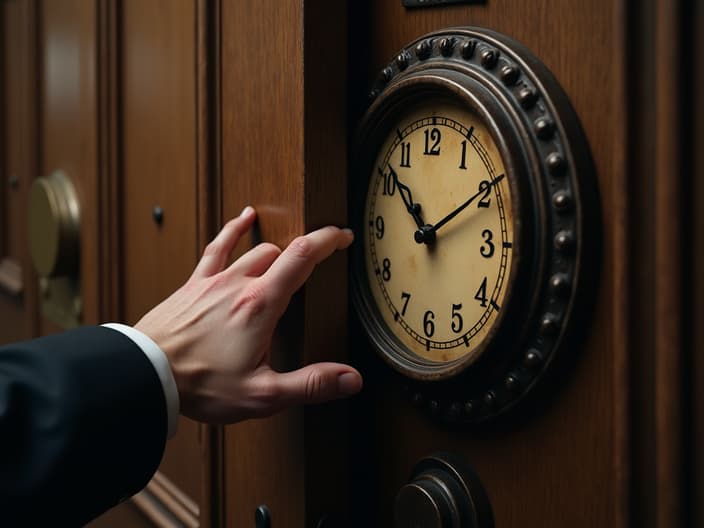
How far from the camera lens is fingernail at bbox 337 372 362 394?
61 cm

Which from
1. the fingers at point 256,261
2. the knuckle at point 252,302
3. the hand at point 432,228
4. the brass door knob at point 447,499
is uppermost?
the hand at point 432,228

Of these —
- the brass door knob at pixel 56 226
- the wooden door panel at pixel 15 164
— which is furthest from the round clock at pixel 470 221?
the wooden door panel at pixel 15 164

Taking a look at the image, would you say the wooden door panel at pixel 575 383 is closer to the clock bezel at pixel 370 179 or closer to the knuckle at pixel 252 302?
the clock bezel at pixel 370 179

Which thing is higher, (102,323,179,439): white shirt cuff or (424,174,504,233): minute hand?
(424,174,504,233): minute hand

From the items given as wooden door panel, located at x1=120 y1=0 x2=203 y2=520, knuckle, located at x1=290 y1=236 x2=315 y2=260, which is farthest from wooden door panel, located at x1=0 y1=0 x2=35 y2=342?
knuckle, located at x1=290 y1=236 x2=315 y2=260

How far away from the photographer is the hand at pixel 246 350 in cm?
60

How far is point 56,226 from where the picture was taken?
1.16 m

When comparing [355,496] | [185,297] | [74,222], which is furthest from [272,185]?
[74,222]

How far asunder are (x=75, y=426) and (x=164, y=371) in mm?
70

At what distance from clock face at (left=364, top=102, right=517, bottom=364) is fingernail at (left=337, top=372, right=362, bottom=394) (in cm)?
5

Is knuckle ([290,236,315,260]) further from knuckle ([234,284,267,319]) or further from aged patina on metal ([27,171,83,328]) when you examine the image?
aged patina on metal ([27,171,83,328])

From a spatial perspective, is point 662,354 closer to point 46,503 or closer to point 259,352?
point 259,352

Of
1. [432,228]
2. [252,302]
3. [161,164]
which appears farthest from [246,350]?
[161,164]

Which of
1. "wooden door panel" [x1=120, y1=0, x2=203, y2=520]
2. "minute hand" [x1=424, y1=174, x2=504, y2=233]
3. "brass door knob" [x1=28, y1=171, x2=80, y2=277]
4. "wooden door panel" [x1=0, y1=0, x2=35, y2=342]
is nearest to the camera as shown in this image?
"minute hand" [x1=424, y1=174, x2=504, y2=233]
